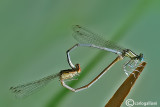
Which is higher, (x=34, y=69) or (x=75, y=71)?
(x=34, y=69)

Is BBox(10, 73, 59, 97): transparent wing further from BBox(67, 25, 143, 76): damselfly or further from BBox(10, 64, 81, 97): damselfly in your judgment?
BBox(67, 25, 143, 76): damselfly

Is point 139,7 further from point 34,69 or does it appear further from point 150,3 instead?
point 34,69

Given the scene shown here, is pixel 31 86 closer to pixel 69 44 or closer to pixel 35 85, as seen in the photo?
pixel 35 85

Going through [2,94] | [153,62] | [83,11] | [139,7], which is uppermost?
[83,11]

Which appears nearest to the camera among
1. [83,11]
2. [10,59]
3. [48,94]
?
[10,59]

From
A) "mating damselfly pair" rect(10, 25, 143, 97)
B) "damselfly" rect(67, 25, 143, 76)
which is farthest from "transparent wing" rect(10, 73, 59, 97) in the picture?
"damselfly" rect(67, 25, 143, 76)

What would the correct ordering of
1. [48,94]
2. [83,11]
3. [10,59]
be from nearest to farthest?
[10,59] → [48,94] → [83,11]

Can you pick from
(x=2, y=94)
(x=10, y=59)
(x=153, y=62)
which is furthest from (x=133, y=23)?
(x=2, y=94)
